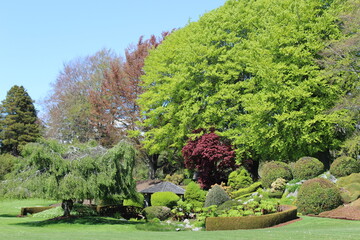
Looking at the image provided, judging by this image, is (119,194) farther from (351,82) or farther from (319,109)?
(351,82)

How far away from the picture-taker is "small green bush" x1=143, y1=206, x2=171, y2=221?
22933 millimetres

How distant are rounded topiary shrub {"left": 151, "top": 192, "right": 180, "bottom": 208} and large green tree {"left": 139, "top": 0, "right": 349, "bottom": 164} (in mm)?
6227

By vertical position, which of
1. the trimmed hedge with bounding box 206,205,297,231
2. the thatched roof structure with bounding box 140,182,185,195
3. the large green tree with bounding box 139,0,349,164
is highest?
the large green tree with bounding box 139,0,349,164

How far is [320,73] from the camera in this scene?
2409cm

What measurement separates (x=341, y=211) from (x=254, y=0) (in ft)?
68.7

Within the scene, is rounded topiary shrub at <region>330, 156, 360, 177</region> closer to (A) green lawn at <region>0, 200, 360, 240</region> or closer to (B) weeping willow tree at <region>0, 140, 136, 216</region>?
(A) green lawn at <region>0, 200, 360, 240</region>

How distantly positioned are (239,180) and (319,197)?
8.88 meters

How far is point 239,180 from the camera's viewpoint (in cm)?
2677

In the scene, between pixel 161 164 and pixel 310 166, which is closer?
pixel 310 166

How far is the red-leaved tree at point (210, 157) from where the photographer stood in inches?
1121

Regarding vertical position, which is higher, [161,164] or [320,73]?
[320,73]

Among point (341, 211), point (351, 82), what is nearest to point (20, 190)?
point (341, 211)

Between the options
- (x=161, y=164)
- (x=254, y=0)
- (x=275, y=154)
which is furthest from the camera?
(x=161, y=164)

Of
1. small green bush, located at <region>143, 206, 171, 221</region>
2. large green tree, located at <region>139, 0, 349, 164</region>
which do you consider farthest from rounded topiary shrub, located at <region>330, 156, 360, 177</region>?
small green bush, located at <region>143, 206, 171, 221</region>
